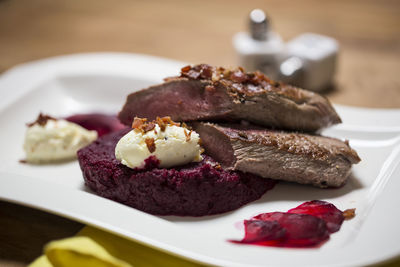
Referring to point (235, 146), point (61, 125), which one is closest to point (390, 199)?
point (235, 146)

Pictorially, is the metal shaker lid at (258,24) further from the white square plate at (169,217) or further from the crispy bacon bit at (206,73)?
the crispy bacon bit at (206,73)

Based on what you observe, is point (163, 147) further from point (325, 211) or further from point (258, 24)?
point (258, 24)

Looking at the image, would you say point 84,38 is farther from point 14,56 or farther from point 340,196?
point 340,196

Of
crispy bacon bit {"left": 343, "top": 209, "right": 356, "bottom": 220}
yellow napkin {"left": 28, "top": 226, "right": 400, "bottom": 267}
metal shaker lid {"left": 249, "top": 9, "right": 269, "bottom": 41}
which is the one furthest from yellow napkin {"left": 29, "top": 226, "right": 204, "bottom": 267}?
metal shaker lid {"left": 249, "top": 9, "right": 269, "bottom": 41}

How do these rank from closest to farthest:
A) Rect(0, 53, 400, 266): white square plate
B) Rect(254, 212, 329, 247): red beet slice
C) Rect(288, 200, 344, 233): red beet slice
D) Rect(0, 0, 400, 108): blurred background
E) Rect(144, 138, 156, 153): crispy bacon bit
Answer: Rect(0, 53, 400, 266): white square plate
Rect(254, 212, 329, 247): red beet slice
Rect(288, 200, 344, 233): red beet slice
Rect(144, 138, 156, 153): crispy bacon bit
Rect(0, 0, 400, 108): blurred background

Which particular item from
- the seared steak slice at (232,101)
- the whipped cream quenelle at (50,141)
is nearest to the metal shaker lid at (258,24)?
the seared steak slice at (232,101)

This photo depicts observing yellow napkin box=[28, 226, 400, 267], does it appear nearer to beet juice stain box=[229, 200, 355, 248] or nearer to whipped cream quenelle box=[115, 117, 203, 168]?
beet juice stain box=[229, 200, 355, 248]

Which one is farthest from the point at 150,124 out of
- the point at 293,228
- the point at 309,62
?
the point at 309,62
